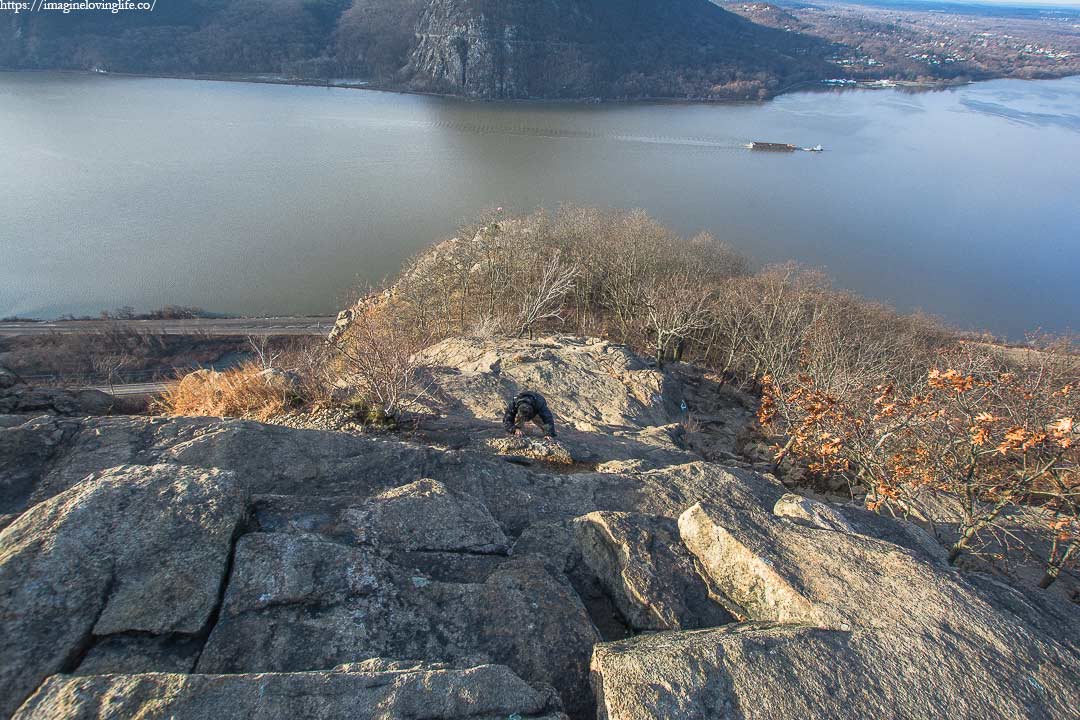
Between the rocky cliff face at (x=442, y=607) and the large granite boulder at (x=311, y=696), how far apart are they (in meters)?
0.01

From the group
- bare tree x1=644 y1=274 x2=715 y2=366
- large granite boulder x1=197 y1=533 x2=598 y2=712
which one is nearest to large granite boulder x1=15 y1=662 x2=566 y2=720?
large granite boulder x1=197 y1=533 x2=598 y2=712

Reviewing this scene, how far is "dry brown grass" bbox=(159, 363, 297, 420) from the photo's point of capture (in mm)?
8219

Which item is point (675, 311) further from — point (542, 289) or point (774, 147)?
point (774, 147)

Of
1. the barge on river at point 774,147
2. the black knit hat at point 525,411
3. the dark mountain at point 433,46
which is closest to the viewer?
→ the black knit hat at point 525,411

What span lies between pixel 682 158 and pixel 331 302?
42.3 meters

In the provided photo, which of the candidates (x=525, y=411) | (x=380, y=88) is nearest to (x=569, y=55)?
(x=380, y=88)

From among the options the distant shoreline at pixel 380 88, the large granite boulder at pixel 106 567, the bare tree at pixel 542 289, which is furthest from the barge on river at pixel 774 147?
the large granite boulder at pixel 106 567

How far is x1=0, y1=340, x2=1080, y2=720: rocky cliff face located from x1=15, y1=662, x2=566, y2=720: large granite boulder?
0.01 metres

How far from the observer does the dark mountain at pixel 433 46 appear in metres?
96.5

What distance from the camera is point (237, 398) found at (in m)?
8.48

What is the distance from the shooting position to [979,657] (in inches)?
142

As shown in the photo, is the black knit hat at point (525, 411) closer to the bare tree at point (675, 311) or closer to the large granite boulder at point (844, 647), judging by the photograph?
the large granite boulder at point (844, 647)

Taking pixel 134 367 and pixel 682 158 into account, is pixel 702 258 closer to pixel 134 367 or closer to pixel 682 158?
pixel 134 367

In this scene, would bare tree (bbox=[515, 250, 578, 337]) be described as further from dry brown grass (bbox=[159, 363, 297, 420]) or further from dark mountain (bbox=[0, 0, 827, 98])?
dark mountain (bbox=[0, 0, 827, 98])
